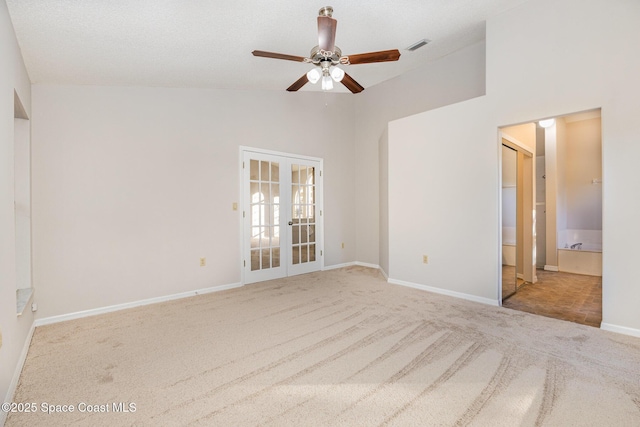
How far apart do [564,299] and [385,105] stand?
406 cm

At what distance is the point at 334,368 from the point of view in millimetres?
2148

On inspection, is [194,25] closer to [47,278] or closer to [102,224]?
[102,224]

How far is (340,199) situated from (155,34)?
400cm

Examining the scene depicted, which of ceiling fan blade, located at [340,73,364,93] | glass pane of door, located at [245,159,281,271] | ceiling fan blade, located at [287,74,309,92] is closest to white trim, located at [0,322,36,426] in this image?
glass pane of door, located at [245,159,281,271]

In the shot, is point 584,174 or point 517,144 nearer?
point 517,144

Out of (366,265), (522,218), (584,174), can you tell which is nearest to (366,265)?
(366,265)

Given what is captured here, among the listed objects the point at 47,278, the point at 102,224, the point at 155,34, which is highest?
the point at 155,34

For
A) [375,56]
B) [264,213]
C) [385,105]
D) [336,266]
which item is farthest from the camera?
[336,266]

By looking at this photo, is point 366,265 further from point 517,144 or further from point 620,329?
point 620,329

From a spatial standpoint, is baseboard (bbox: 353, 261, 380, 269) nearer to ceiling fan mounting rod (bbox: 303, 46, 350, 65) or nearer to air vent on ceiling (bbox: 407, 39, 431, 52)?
air vent on ceiling (bbox: 407, 39, 431, 52)

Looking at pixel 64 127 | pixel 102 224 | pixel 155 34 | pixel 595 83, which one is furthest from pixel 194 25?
pixel 595 83

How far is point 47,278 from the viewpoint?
312 centimetres

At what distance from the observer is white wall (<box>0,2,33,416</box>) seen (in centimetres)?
182

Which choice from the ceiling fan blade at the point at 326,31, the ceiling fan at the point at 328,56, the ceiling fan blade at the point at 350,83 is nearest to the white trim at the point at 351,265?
the ceiling fan blade at the point at 350,83
